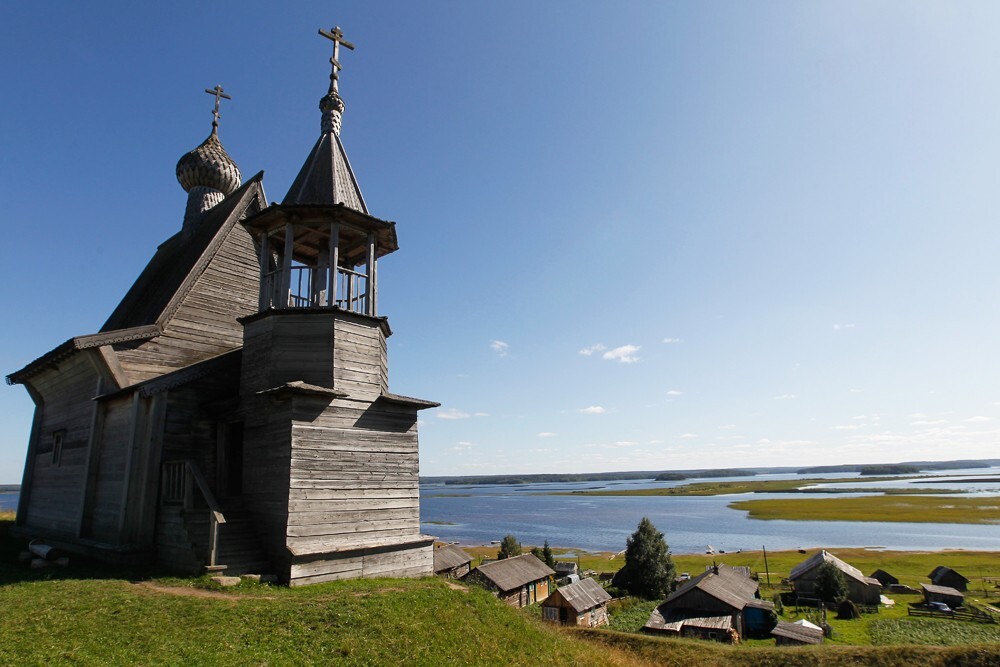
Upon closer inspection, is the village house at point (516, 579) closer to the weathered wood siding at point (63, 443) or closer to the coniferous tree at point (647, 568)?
the coniferous tree at point (647, 568)

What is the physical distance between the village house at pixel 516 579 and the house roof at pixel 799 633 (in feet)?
41.9

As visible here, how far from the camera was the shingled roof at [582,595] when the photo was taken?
30.4 m

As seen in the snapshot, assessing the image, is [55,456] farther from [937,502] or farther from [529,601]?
[937,502]

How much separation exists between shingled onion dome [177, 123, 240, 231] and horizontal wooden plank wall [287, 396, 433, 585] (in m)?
15.7

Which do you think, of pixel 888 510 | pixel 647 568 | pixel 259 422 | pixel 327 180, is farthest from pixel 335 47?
pixel 888 510

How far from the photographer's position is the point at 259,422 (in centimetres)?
1394

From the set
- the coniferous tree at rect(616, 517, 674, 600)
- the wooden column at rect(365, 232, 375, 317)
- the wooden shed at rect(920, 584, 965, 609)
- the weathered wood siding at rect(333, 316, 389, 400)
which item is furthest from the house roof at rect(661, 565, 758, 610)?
the wooden column at rect(365, 232, 375, 317)

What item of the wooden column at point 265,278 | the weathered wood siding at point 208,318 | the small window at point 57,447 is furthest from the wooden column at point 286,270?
the small window at point 57,447

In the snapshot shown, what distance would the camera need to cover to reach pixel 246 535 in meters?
12.9

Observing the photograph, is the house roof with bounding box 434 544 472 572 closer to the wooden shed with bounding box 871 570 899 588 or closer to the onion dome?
the onion dome

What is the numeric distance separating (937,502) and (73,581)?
468 ft

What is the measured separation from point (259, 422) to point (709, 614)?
2526 cm

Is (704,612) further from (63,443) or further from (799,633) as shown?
(63,443)

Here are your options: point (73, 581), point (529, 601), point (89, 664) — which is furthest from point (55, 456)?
point (529, 601)
